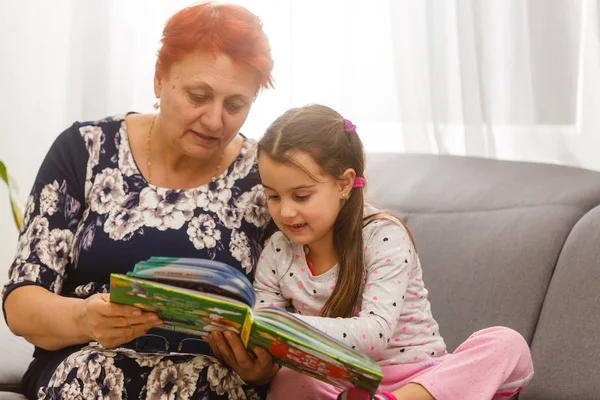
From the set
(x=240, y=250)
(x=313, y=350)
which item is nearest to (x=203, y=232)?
(x=240, y=250)

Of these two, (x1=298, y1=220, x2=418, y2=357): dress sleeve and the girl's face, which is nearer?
(x1=298, y1=220, x2=418, y2=357): dress sleeve

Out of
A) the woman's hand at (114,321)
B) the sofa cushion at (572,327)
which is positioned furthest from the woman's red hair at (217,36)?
the sofa cushion at (572,327)

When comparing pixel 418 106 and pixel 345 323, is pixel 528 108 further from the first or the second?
pixel 345 323

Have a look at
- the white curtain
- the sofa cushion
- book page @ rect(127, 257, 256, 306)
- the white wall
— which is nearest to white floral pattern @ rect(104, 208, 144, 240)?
book page @ rect(127, 257, 256, 306)

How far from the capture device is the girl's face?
1550mm

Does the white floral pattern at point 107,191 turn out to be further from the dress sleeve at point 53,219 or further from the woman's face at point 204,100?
the woman's face at point 204,100

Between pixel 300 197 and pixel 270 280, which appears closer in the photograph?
pixel 300 197

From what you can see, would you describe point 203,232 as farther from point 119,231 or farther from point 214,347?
point 214,347

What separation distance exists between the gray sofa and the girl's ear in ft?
1.23

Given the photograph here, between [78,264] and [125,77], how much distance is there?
1.48 metres

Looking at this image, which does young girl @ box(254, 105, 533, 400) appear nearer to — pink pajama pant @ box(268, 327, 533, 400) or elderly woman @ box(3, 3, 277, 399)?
pink pajama pant @ box(268, 327, 533, 400)

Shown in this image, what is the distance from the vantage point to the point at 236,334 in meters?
1.39

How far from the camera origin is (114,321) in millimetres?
1395

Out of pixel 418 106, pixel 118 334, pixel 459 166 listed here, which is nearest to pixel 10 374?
pixel 118 334
